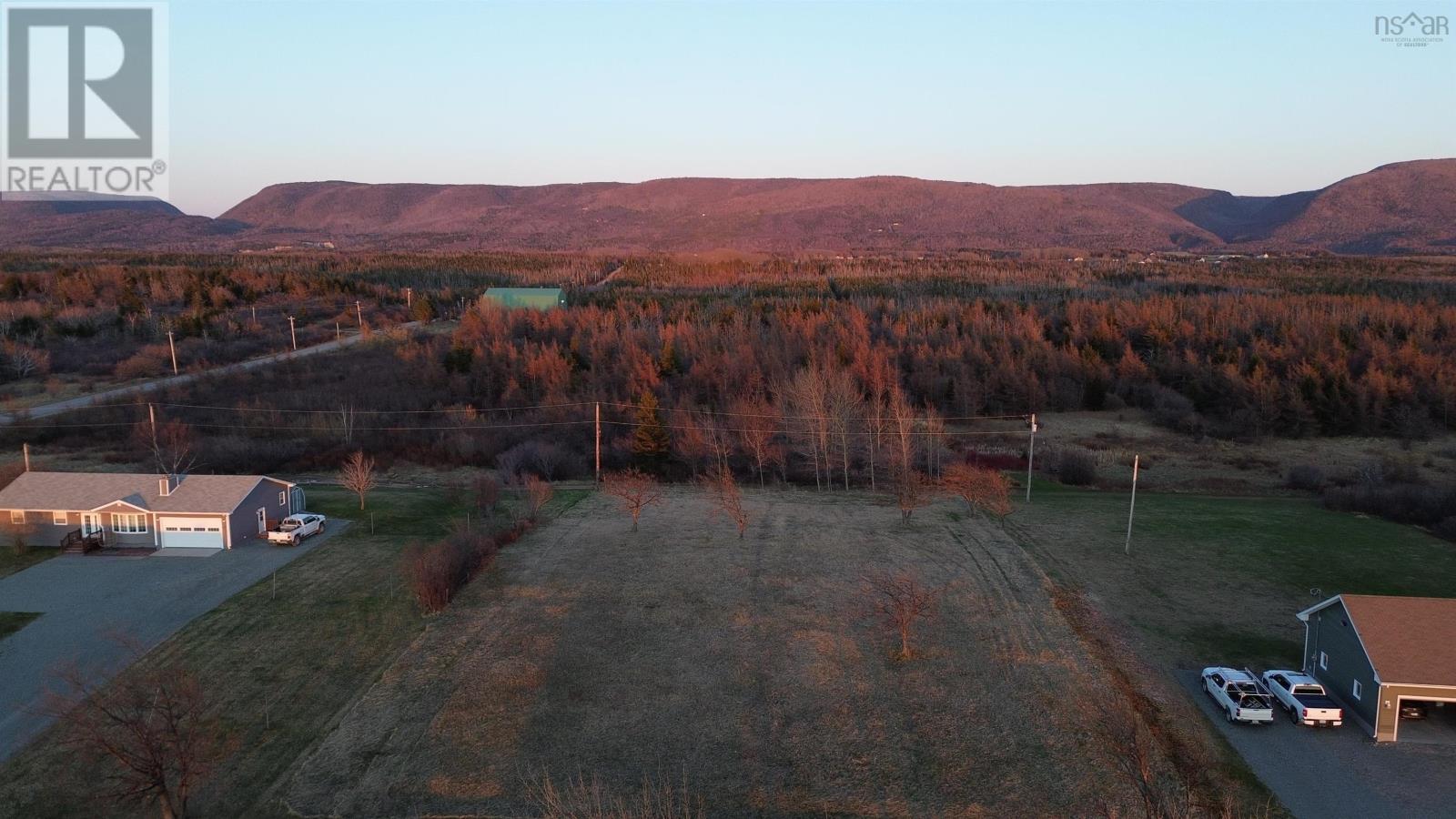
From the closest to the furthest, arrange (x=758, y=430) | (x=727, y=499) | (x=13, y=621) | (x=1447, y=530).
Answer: (x=13, y=621), (x=1447, y=530), (x=727, y=499), (x=758, y=430)

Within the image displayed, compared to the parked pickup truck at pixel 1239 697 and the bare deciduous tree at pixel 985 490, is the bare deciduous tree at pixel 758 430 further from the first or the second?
the parked pickup truck at pixel 1239 697

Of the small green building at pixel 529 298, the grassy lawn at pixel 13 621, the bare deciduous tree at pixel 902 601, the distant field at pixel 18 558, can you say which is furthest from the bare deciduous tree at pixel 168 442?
the small green building at pixel 529 298

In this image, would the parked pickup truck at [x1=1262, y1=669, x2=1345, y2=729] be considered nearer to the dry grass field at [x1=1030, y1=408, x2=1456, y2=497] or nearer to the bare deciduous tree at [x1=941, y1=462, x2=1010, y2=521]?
the bare deciduous tree at [x1=941, y1=462, x2=1010, y2=521]

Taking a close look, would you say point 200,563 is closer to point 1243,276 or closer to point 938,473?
point 938,473

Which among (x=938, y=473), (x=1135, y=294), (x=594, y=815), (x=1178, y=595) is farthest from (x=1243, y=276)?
(x=594, y=815)

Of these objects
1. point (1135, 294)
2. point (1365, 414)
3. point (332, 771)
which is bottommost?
point (332, 771)

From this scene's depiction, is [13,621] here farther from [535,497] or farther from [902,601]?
[902,601]

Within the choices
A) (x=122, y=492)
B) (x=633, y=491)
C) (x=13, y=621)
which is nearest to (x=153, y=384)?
(x=122, y=492)

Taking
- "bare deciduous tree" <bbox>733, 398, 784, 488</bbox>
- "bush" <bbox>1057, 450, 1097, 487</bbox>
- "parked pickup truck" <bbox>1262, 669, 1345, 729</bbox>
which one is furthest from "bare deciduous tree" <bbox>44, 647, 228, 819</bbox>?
"bush" <bbox>1057, 450, 1097, 487</bbox>
